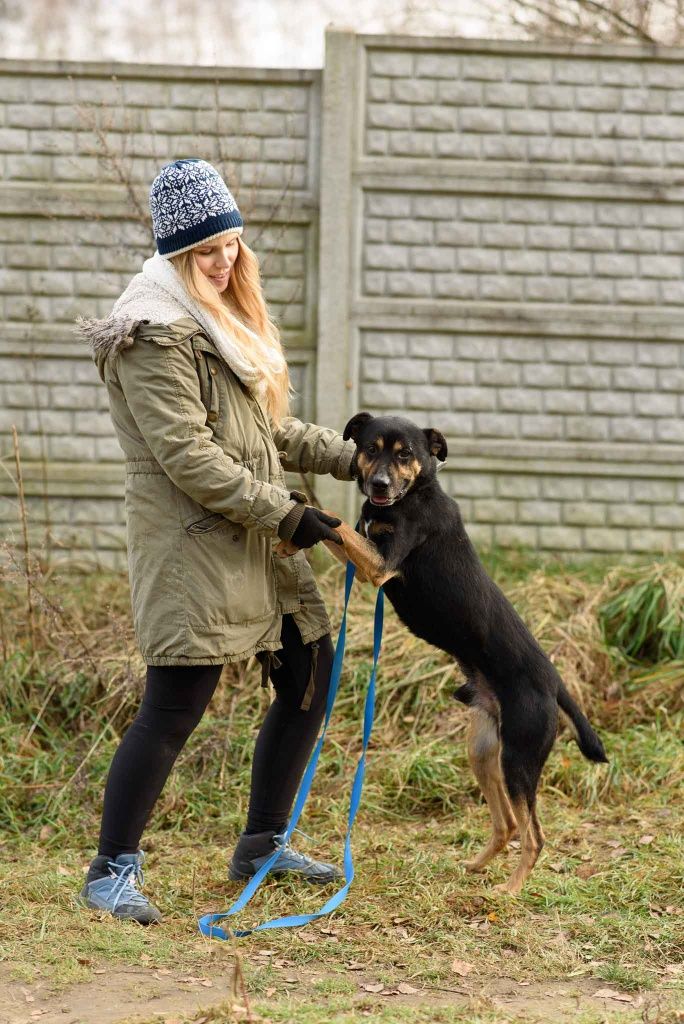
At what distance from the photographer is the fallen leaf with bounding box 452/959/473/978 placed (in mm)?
3164

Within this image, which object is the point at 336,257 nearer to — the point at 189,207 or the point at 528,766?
the point at 189,207

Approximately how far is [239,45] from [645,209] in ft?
25.3

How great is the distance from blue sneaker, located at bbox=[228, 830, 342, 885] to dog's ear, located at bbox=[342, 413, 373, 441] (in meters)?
1.44

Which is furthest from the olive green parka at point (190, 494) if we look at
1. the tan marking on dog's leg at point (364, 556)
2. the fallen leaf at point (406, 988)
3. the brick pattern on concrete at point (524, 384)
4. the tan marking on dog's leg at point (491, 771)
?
the brick pattern on concrete at point (524, 384)

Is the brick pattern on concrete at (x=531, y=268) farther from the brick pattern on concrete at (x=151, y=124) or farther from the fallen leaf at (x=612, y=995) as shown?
the fallen leaf at (x=612, y=995)

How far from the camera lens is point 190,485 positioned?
3.24 meters

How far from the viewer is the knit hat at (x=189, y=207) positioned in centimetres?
328

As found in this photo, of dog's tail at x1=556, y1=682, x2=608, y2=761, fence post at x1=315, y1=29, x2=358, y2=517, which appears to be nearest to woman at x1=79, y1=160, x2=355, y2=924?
dog's tail at x1=556, y1=682, x2=608, y2=761

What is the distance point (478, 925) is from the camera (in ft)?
11.6

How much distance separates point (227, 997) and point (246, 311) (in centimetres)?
207

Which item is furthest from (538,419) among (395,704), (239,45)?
(239,45)

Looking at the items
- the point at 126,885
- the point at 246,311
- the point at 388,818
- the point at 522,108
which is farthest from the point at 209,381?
the point at 522,108

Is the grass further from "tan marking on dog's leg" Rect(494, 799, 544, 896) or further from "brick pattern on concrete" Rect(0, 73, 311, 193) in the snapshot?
"brick pattern on concrete" Rect(0, 73, 311, 193)

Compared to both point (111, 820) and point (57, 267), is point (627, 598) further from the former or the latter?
point (57, 267)
